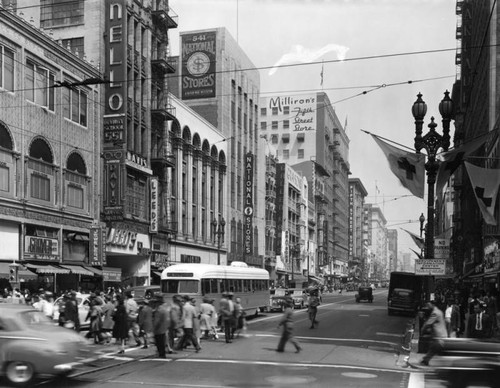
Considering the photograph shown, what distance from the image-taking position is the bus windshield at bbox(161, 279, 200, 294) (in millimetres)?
29406

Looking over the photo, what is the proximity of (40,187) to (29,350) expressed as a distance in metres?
24.4

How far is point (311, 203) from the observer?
121 m

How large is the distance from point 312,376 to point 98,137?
3076 cm

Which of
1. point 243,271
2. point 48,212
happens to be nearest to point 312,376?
point 243,271

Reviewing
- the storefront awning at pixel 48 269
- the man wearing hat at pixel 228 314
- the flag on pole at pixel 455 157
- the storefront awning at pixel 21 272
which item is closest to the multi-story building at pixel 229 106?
the storefront awning at pixel 48 269

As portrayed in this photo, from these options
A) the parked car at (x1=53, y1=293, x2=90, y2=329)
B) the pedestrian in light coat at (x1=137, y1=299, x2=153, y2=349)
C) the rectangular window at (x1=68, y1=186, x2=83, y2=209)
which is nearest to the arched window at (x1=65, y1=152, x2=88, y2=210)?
the rectangular window at (x1=68, y1=186, x2=83, y2=209)

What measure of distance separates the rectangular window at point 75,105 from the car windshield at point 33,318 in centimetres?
2628

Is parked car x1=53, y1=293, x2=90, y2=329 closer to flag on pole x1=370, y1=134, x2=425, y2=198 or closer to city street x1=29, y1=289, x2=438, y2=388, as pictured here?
city street x1=29, y1=289, x2=438, y2=388

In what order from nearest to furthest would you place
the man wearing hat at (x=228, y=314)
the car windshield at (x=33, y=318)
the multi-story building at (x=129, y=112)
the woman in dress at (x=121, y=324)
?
the car windshield at (x=33, y=318) < the woman in dress at (x=121, y=324) < the man wearing hat at (x=228, y=314) < the multi-story building at (x=129, y=112)

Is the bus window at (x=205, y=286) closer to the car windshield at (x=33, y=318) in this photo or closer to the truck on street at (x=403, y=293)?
the car windshield at (x=33, y=318)

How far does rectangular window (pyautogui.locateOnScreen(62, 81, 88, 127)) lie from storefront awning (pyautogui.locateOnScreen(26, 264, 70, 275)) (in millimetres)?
9312

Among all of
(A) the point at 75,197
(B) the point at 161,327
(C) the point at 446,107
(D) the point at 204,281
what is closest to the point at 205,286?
(D) the point at 204,281

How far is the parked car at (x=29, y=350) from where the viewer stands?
488 inches

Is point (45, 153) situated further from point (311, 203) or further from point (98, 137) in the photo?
point (311, 203)
